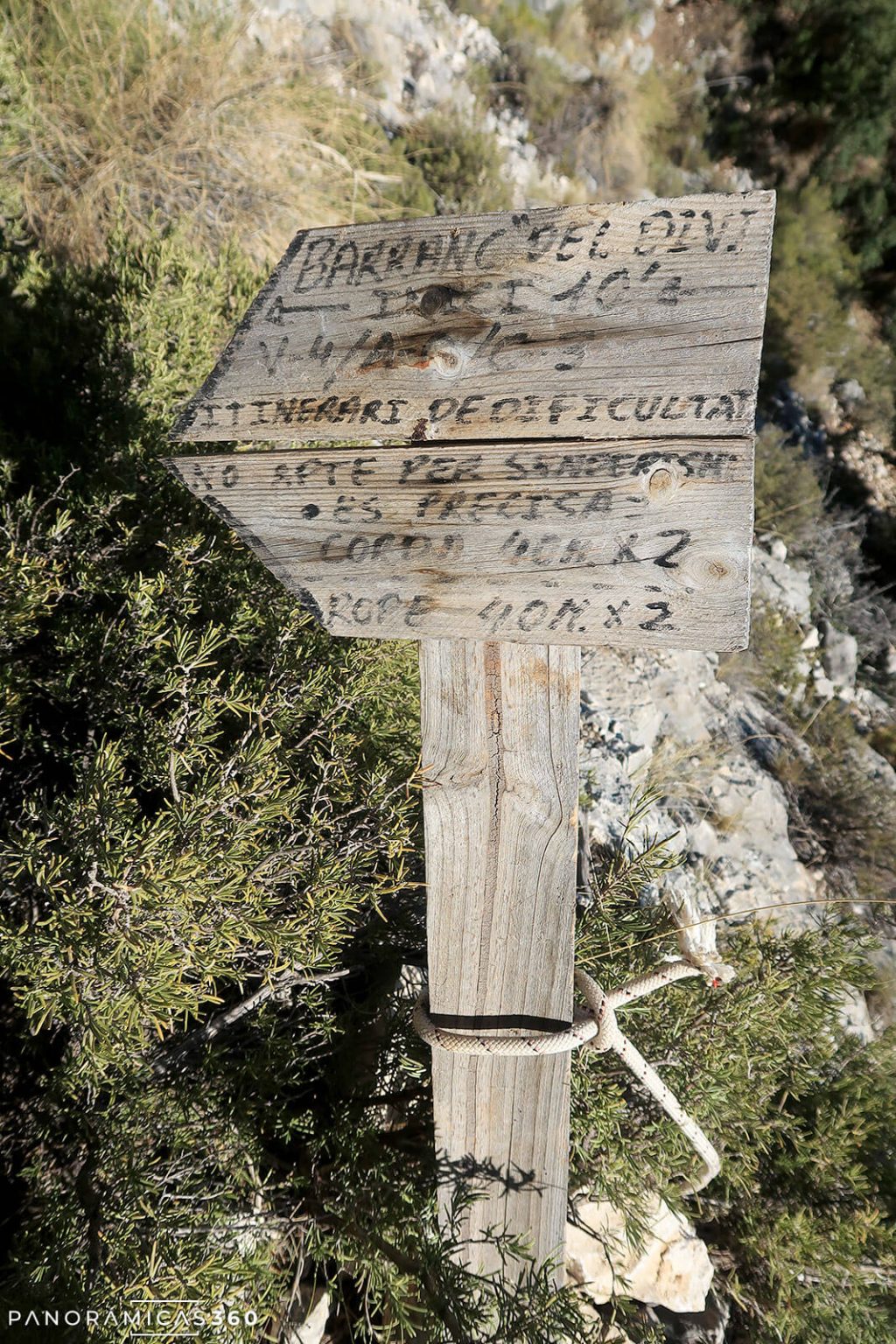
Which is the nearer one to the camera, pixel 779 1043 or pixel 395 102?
A: pixel 779 1043

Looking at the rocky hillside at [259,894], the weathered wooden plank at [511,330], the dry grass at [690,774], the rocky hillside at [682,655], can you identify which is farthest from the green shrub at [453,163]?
the weathered wooden plank at [511,330]

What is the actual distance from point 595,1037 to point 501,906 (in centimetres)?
31

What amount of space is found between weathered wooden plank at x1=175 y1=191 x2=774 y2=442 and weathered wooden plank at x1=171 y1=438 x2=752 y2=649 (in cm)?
3

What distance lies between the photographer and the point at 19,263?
249 cm

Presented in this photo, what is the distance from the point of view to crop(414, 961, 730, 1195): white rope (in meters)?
1.25

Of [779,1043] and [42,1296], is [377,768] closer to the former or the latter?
[42,1296]

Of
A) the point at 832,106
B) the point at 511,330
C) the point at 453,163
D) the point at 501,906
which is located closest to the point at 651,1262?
the point at 501,906

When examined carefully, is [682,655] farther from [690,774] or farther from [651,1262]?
[651,1262]

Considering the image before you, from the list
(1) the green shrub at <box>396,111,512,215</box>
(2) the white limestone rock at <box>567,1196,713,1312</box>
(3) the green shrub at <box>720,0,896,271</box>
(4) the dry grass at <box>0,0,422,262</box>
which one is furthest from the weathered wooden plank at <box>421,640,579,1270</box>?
(3) the green shrub at <box>720,0,896,271</box>

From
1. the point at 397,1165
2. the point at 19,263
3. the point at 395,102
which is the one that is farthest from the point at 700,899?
the point at 395,102

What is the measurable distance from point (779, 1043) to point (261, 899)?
49.1 inches

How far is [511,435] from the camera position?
89 cm

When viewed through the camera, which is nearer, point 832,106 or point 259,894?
point 259,894

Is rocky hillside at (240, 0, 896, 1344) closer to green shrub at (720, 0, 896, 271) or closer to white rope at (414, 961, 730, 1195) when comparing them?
white rope at (414, 961, 730, 1195)
